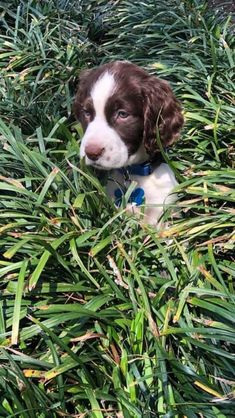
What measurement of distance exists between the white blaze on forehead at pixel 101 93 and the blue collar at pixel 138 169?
411 millimetres

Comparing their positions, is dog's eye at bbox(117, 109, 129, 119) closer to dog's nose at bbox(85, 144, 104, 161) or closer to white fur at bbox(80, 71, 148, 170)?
white fur at bbox(80, 71, 148, 170)

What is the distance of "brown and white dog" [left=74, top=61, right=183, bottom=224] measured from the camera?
370 cm

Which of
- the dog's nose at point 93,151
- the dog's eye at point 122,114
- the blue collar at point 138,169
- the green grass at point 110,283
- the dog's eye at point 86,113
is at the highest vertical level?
the dog's eye at point 86,113

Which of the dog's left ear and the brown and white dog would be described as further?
the dog's left ear

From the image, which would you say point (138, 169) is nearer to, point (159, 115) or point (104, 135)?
point (159, 115)

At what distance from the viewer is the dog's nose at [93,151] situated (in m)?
3.57

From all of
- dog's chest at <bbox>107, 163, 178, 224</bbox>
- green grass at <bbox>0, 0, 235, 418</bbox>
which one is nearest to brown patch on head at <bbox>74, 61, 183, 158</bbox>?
dog's chest at <bbox>107, 163, 178, 224</bbox>

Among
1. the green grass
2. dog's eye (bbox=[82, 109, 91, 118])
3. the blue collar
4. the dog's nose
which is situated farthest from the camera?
the blue collar

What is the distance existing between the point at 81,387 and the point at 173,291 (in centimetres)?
68

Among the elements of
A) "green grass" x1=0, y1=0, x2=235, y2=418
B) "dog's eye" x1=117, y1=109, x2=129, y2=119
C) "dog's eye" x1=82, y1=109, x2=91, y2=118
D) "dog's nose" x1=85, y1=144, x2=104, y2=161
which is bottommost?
"green grass" x1=0, y1=0, x2=235, y2=418

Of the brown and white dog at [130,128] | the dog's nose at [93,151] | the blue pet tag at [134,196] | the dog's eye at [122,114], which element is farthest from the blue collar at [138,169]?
the dog's nose at [93,151]

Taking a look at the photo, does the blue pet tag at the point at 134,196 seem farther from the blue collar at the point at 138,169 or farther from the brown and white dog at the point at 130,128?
the blue collar at the point at 138,169

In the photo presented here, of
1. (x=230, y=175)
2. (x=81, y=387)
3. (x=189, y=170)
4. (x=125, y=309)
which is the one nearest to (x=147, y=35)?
(x=189, y=170)

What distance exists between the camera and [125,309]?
10.1ft
